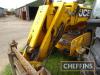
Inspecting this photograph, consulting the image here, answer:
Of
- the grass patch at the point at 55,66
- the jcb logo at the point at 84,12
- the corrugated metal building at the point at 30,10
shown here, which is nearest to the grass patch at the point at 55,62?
the grass patch at the point at 55,66

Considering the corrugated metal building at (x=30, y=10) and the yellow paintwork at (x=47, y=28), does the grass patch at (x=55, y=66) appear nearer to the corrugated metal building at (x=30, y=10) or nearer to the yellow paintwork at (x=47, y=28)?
the yellow paintwork at (x=47, y=28)

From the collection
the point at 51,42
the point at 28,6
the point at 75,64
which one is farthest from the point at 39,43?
the point at 28,6

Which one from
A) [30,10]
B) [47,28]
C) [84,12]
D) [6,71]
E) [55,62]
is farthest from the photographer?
[30,10]

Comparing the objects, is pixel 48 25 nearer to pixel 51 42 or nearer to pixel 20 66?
pixel 51 42

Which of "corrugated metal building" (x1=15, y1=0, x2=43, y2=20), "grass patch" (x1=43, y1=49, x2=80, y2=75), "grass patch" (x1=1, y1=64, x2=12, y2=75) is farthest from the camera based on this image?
"corrugated metal building" (x1=15, y1=0, x2=43, y2=20)

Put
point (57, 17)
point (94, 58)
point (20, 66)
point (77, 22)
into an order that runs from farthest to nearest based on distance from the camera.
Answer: point (77, 22)
point (57, 17)
point (20, 66)
point (94, 58)

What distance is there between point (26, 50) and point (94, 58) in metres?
2.26

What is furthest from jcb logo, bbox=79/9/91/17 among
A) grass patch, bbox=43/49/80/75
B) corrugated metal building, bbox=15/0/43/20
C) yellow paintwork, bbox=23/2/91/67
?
corrugated metal building, bbox=15/0/43/20

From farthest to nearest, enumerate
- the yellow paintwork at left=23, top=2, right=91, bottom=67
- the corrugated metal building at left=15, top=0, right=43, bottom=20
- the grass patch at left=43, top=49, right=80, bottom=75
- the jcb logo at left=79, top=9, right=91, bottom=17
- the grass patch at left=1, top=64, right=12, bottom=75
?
the corrugated metal building at left=15, top=0, right=43, bottom=20, the grass patch at left=1, top=64, right=12, bottom=75, the grass patch at left=43, top=49, right=80, bottom=75, the jcb logo at left=79, top=9, right=91, bottom=17, the yellow paintwork at left=23, top=2, right=91, bottom=67

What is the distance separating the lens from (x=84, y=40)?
6.37 meters

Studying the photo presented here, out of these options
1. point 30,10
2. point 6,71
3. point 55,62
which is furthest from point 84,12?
point 30,10

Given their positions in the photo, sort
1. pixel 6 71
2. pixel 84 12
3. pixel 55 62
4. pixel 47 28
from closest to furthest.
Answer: pixel 47 28 → pixel 84 12 → pixel 6 71 → pixel 55 62

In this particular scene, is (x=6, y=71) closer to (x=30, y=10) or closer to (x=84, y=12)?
(x=84, y=12)

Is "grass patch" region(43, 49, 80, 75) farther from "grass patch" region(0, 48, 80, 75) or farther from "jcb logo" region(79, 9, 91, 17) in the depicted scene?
"jcb logo" region(79, 9, 91, 17)
